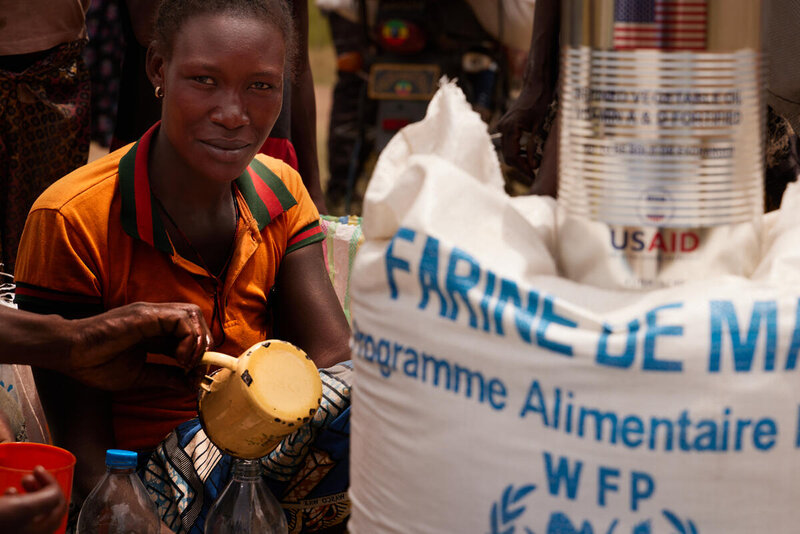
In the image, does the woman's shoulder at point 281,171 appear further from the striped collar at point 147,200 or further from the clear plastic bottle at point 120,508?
the clear plastic bottle at point 120,508

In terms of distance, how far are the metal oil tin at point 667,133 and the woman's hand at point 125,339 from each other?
776 millimetres

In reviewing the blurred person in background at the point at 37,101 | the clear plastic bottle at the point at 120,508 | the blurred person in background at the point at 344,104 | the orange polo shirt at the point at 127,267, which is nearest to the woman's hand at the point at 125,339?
the clear plastic bottle at the point at 120,508

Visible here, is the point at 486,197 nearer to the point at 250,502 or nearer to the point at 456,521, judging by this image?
the point at 456,521

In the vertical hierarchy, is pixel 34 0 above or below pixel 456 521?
above

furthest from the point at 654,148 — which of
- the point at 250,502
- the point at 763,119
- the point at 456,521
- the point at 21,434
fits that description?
the point at 21,434

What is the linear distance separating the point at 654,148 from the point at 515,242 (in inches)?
7.0

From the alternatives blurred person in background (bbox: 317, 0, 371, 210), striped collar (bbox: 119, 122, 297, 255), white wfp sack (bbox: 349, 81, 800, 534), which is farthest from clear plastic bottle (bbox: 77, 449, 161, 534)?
blurred person in background (bbox: 317, 0, 371, 210)

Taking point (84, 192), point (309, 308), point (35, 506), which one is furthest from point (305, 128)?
point (35, 506)

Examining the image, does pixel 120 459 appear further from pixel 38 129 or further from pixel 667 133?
pixel 38 129

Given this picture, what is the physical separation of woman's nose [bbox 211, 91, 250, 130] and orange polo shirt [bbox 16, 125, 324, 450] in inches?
6.7

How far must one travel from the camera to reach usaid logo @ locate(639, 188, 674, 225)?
1132 millimetres

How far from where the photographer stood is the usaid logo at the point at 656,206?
113cm

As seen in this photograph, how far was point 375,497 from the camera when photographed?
125cm

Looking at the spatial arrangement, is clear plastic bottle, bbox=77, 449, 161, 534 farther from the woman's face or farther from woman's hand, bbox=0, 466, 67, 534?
the woman's face
